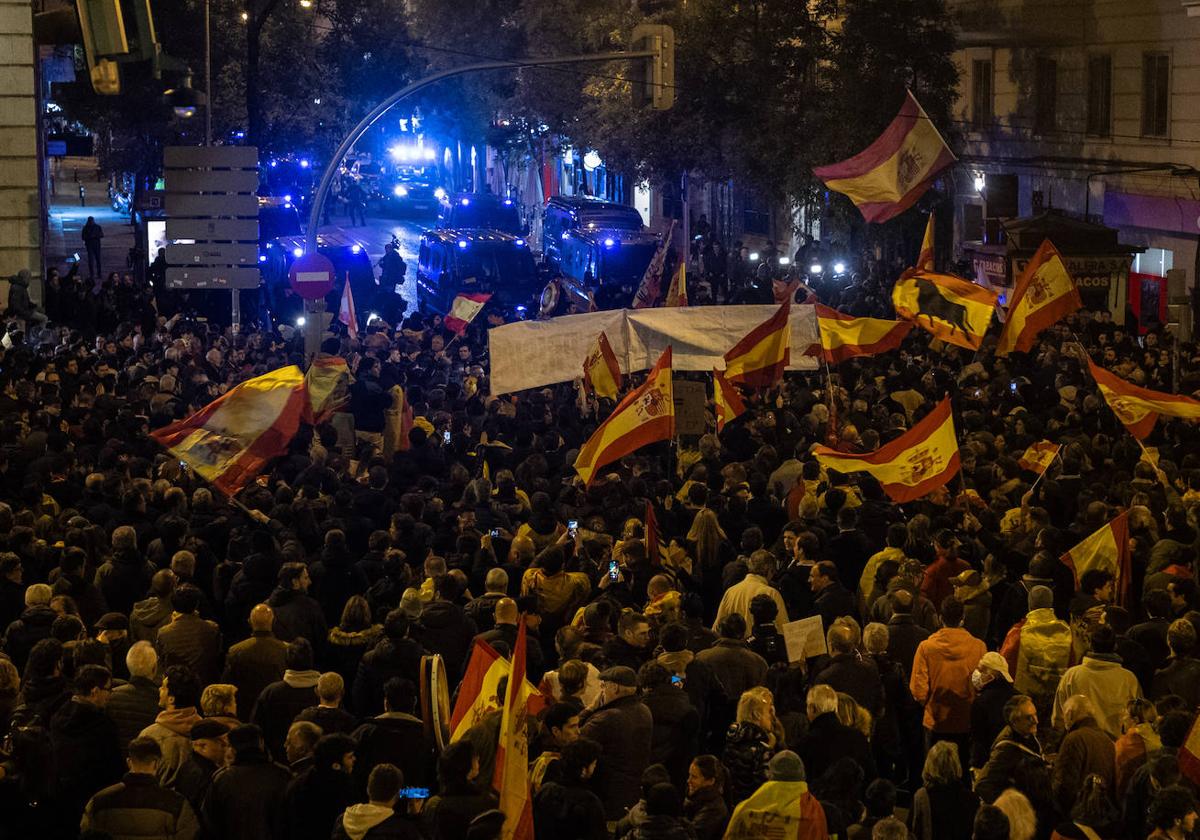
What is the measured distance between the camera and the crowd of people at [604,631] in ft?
25.0

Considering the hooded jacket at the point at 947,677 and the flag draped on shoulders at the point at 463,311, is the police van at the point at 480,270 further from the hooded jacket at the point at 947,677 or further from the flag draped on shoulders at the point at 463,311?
the hooded jacket at the point at 947,677

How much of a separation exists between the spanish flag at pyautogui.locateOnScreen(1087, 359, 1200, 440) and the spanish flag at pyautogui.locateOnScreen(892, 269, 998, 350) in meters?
4.21

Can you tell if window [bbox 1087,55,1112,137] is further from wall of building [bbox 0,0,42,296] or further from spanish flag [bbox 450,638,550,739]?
spanish flag [bbox 450,638,550,739]

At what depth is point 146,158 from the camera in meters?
49.8

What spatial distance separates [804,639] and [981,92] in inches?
1244

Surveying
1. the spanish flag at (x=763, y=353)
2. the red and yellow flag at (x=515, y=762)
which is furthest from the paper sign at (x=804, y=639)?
the spanish flag at (x=763, y=353)

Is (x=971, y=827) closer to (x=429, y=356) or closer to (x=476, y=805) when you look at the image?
(x=476, y=805)

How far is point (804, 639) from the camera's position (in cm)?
1014

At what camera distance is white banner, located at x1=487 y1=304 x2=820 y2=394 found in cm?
1689

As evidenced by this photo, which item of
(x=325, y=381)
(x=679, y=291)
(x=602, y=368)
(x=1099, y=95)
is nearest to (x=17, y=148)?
(x=679, y=291)

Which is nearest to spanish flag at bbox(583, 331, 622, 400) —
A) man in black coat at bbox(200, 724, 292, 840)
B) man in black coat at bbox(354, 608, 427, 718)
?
man in black coat at bbox(354, 608, 427, 718)

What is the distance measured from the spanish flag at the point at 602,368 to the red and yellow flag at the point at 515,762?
9311 mm

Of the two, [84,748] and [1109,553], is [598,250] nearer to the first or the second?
[1109,553]

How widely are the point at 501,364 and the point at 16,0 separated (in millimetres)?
14766
